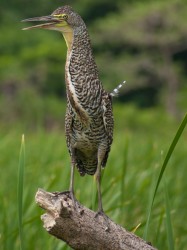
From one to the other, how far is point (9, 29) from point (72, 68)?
2380 centimetres

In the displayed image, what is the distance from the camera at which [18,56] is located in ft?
81.9

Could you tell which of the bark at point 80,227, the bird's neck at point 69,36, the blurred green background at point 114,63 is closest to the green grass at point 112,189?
the bark at point 80,227

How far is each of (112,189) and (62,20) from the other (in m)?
2.39

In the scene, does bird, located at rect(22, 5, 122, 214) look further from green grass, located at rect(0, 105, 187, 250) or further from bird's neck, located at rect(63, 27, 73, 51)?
green grass, located at rect(0, 105, 187, 250)

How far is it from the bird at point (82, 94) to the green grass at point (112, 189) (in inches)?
11.2

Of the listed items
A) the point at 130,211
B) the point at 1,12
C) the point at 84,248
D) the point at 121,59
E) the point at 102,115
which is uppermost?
the point at 102,115

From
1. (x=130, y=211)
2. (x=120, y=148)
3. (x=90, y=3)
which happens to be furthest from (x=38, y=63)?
(x=130, y=211)

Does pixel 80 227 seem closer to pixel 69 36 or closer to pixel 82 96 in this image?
pixel 82 96

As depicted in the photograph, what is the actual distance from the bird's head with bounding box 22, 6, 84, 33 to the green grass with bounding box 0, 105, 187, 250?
2.02 feet

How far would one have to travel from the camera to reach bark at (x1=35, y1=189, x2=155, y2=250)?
2.48 meters

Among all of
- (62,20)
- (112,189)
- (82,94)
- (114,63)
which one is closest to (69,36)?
(62,20)

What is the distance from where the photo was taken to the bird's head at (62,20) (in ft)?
8.42

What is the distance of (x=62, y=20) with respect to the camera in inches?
102

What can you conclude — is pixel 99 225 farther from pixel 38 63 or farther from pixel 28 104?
pixel 38 63
